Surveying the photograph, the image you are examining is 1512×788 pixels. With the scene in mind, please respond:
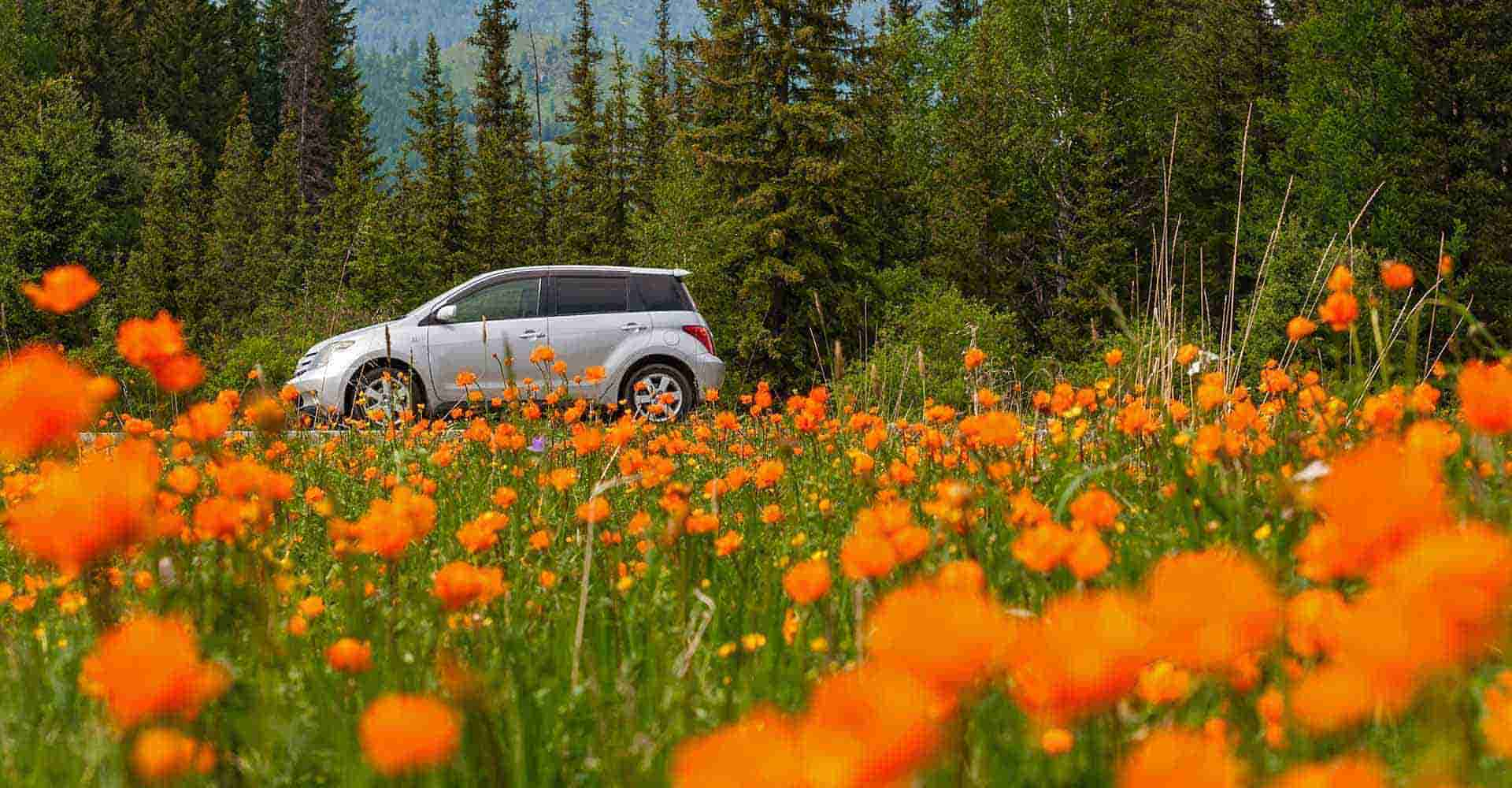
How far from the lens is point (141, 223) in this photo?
117ft

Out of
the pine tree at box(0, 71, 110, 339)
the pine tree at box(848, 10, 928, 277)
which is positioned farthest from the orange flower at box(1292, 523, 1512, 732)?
the pine tree at box(0, 71, 110, 339)

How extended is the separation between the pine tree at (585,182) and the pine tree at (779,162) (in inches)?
540

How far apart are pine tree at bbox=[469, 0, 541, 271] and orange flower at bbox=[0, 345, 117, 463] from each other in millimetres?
35931

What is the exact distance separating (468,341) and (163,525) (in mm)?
9772

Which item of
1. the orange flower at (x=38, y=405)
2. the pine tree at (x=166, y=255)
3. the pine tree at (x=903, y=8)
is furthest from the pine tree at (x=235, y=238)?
the orange flower at (x=38, y=405)

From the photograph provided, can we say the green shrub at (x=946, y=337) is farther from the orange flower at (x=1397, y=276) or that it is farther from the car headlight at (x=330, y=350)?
the orange flower at (x=1397, y=276)

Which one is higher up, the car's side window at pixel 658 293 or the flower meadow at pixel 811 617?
the car's side window at pixel 658 293

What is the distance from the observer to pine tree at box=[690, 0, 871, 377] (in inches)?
956

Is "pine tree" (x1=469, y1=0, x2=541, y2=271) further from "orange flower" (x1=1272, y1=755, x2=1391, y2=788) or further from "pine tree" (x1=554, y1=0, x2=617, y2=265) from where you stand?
"orange flower" (x1=1272, y1=755, x2=1391, y2=788)

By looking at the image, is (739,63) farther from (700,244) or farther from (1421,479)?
(1421,479)

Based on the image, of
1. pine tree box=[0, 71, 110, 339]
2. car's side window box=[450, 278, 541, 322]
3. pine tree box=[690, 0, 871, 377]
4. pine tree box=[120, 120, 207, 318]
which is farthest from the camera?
pine tree box=[120, 120, 207, 318]

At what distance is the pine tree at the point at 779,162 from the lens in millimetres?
24281

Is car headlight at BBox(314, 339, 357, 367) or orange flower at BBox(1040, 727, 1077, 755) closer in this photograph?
orange flower at BBox(1040, 727, 1077, 755)

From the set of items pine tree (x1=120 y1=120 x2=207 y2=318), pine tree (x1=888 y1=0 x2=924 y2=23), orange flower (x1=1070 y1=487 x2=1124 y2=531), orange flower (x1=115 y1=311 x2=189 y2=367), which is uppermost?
pine tree (x1=888 y1=0 x2=924 y2=23)
